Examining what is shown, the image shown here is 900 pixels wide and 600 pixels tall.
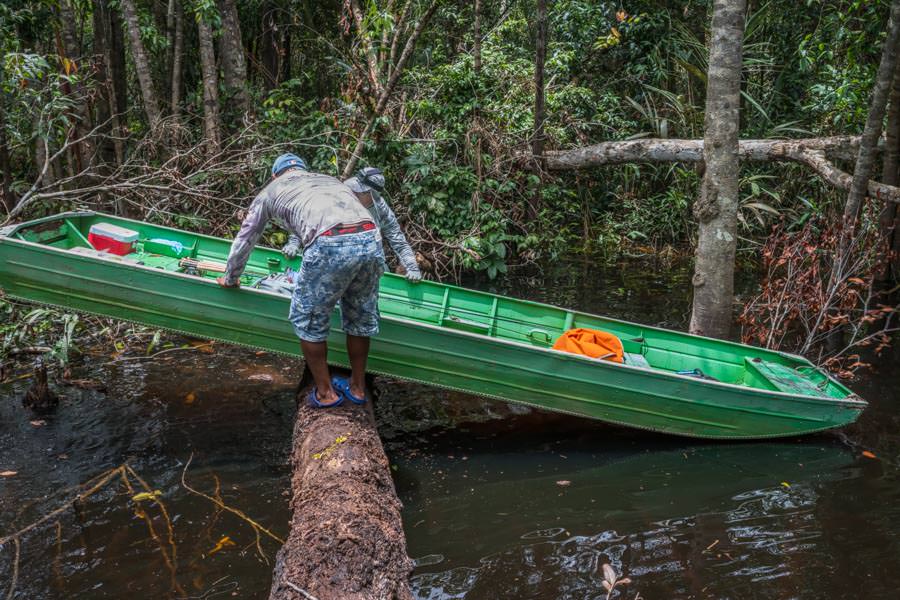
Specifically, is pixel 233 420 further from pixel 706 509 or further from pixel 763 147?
pixel 763 147

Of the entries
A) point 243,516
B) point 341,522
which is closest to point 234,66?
point 243,516

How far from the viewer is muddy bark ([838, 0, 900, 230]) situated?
7.17m

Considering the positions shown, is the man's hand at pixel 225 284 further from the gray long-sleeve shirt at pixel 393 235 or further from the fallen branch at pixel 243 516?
the fallen branch at pixel 243 516

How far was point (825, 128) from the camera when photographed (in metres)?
10.7

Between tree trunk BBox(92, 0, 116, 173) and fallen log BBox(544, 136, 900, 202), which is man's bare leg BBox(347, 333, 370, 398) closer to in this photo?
fallen log BBox(544, 136, 900, 202)

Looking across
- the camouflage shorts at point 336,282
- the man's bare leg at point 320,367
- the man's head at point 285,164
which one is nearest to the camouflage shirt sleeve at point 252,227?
the man's head at point 285,164

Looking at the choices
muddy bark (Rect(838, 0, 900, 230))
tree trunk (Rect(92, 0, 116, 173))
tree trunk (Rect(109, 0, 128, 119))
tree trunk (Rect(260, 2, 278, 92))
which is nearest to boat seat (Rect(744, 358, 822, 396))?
muddy bark (Rect(838, 0, 900, 230))

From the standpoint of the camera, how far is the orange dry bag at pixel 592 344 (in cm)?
558

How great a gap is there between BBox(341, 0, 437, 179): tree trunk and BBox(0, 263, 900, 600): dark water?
262 cm

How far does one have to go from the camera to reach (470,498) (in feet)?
16.4

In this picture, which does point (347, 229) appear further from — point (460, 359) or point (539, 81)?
point (539, 81)

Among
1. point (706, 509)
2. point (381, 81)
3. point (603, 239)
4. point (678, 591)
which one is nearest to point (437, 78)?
point (381, 81)

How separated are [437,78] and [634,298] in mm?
3855

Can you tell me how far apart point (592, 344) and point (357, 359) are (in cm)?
185
